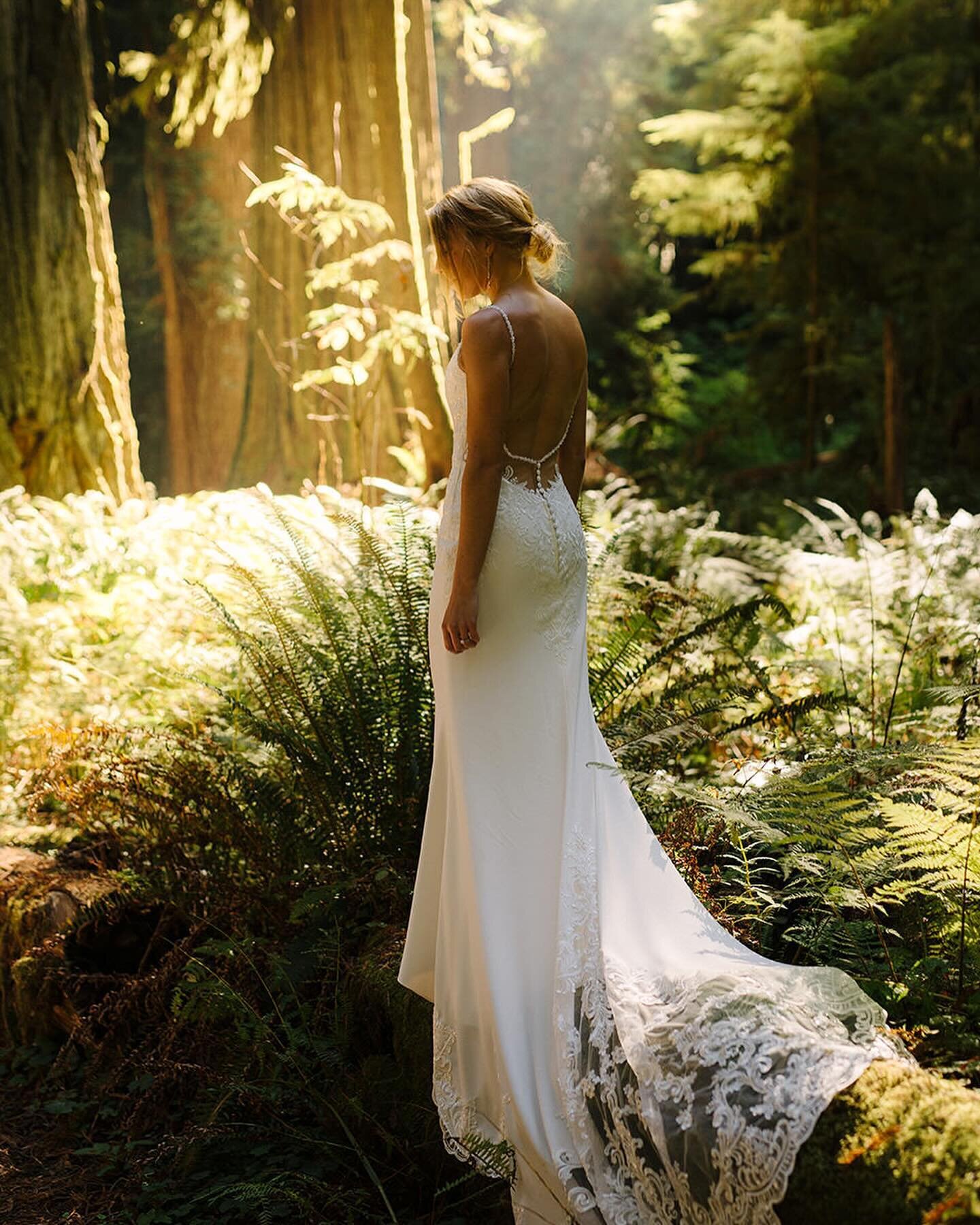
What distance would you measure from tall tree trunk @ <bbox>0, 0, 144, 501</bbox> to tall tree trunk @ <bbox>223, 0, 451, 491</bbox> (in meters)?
1.24

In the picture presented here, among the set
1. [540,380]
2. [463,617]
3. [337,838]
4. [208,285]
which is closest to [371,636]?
[337,838]

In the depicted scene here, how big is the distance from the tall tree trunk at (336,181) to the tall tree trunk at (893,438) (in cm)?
482

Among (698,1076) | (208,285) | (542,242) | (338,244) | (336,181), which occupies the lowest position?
(698,1076)

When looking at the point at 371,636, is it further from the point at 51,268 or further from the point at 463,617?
the point at 51,268

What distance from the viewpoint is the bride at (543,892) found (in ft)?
7.57

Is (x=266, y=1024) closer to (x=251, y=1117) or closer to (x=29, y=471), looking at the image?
(x=251, y=1117)

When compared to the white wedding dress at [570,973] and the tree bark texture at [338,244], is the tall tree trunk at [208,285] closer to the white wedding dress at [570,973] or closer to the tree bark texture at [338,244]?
the tree bark texture at [338,244]

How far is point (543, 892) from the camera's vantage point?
112 inches

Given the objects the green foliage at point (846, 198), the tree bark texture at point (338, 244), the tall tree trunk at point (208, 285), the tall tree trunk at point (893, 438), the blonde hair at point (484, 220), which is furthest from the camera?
the tall tree trunk at point (208, 285)

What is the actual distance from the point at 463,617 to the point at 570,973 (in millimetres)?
894

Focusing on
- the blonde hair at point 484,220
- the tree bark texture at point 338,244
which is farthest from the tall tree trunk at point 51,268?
the blonde hair at point 484,220

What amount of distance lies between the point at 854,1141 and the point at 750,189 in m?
12.3

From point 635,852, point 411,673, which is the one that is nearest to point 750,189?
point 411,673

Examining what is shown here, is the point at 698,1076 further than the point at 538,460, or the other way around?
the point at 538,460
